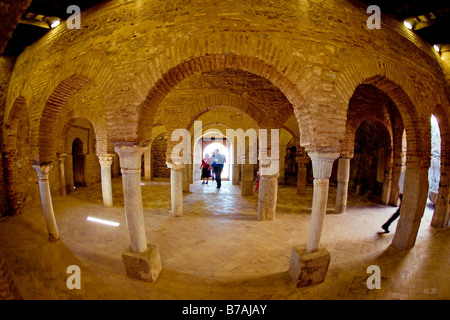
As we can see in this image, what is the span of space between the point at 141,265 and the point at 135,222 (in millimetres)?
701

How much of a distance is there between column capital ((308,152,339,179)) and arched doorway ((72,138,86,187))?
41.4ft

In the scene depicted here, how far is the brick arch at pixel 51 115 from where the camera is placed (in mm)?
4074

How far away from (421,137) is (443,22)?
2444mm

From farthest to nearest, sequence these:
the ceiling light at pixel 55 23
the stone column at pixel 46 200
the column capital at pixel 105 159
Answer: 1. the column capital at pixel 105 159
2. the stone column at pixel 46 200
3. the ceiling light at pixel 55 23

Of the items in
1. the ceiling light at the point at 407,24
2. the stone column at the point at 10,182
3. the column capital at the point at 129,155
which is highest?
the ceiling light at the point at 407,24

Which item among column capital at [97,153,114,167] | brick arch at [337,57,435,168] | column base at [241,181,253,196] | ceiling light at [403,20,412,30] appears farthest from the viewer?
column base at [241,181,253,196]

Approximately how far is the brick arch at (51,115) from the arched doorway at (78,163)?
7.81 metres

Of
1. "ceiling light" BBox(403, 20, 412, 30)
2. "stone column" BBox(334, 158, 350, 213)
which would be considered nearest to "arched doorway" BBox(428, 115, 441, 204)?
"stone column" BBox(334, 158, 350, 213)

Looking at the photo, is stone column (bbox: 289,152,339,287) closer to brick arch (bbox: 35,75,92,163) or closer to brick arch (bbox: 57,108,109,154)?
brick arch (bbox: 35,75,92,163)

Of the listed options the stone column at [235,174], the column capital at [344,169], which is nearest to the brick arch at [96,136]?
the stone column at [235,174]

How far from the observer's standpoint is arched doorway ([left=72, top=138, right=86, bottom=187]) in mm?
11281

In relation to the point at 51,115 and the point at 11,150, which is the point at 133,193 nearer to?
the point at 51,115

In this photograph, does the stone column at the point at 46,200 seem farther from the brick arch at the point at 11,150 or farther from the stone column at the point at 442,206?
the stone column at the point at 442,206

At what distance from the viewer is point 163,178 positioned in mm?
15000
